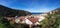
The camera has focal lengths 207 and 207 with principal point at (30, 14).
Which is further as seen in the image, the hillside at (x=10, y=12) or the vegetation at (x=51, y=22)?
the hillside at (x=10, y=12)

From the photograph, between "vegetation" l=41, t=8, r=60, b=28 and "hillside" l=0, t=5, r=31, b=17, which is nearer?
"vegetation" l=41, t=8, r=60, b=28

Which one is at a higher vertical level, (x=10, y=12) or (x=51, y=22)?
(x=10, y=12)

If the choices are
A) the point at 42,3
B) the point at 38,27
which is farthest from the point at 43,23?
the point at 42,3

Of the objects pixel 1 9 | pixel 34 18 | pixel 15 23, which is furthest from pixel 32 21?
pixel 1 9

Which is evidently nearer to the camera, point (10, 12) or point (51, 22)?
point (51, 22)

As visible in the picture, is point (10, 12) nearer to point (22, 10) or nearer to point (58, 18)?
point (22, 10)

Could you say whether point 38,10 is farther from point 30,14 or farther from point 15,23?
point 15,23

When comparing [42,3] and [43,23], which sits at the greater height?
[42,3]

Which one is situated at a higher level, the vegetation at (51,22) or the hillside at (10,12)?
the hillside at (10,12)

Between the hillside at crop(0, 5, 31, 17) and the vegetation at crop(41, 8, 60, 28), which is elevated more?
the hillside at crop(0, 5, 31, 17)
